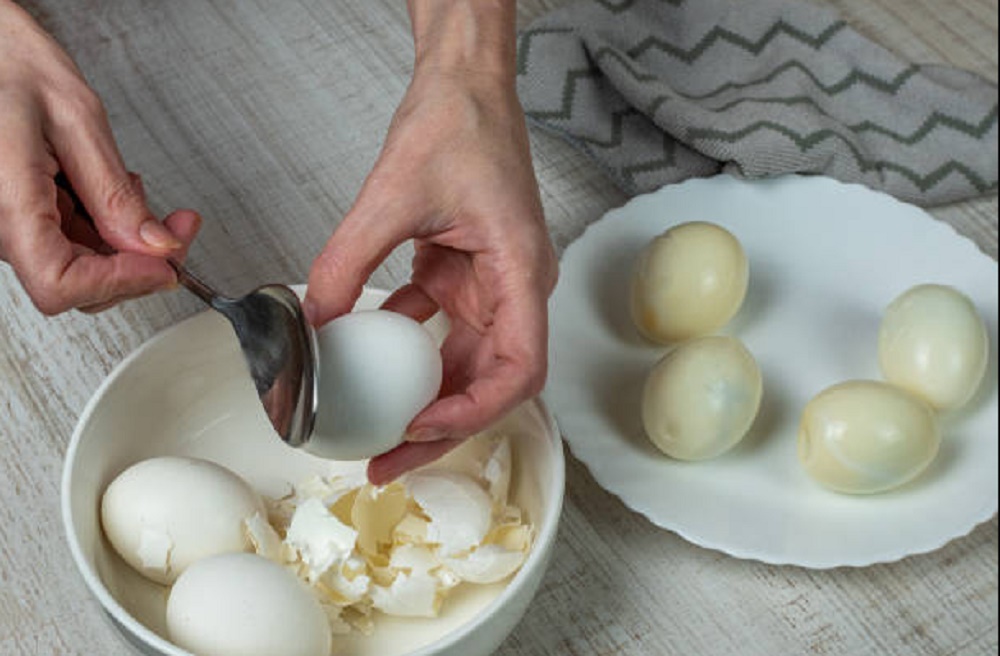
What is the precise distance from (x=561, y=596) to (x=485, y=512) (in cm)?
11

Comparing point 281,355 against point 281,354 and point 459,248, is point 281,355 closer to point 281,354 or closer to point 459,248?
point 281,354

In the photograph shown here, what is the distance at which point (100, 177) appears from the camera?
773mm

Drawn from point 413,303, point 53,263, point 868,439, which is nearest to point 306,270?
point 413,303

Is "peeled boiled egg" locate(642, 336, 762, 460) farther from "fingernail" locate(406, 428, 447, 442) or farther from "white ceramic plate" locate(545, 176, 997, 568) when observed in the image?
"fingernail" locate(406, 428, 447, 442)

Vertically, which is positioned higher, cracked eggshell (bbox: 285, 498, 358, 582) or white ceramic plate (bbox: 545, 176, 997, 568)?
cracked eggshell (bbox: 285, 498, 358, 582)

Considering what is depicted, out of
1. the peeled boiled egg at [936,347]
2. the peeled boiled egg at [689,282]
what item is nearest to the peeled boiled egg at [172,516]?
the peeled boiled egg at [689,282]

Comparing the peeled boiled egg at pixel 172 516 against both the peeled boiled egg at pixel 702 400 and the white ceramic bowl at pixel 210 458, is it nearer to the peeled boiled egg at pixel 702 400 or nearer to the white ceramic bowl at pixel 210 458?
the white ceramic bowl at pixel 210 458

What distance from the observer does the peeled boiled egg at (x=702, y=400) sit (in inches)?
34.1

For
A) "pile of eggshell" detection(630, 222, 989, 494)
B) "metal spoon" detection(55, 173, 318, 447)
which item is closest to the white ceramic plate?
"pile of eggshell" detection(630, 222, 989, 494)

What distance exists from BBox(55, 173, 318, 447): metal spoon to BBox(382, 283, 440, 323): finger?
0.11 m

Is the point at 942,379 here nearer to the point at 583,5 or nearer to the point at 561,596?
the point at 561,596

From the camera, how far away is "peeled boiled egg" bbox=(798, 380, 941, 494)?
0.85 meters

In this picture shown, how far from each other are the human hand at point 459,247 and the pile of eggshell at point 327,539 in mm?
29

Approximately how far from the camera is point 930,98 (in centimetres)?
111
